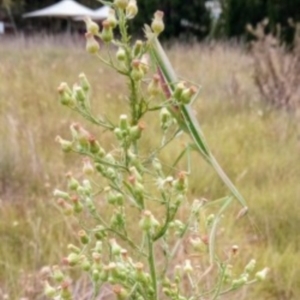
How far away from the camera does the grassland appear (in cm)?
331

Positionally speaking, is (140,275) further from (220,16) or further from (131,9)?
(220,16)

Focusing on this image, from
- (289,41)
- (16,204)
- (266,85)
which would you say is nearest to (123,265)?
(16,204)

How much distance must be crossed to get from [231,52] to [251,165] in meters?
6.57

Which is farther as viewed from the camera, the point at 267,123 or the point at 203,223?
the point at 267,123

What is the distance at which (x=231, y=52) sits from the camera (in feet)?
36.9

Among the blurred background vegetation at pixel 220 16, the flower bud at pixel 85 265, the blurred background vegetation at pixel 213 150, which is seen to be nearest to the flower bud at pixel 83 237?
the flower bud at pixel 85 265

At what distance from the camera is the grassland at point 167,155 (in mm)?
3314

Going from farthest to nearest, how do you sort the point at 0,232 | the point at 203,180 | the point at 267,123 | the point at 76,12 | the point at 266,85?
the point at 76,12, the point at 266,85, the point at 267,123, the point at 203,180, the point at 0,232

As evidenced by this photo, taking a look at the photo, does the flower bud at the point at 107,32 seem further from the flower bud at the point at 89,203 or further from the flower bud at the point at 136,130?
the flower bud at the point at 89,203

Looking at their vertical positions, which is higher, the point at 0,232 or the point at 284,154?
the point at 0,232

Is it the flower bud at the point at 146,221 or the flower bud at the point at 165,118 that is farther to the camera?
the flower bud at the point at 165,118

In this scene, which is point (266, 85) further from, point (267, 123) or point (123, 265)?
point (123, 265)

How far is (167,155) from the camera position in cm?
486

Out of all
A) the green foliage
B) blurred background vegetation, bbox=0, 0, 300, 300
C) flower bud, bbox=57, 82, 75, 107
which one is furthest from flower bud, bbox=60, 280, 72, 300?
the green foliage
